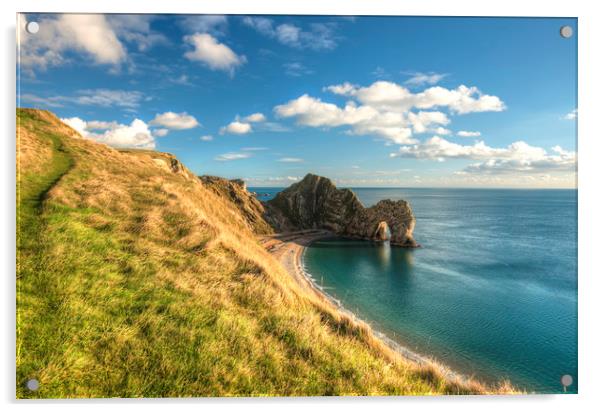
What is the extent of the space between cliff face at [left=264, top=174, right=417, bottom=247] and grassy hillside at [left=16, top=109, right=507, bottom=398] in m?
55.3

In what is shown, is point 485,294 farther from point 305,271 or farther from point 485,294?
point 305,271

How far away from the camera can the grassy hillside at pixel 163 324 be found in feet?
12.8

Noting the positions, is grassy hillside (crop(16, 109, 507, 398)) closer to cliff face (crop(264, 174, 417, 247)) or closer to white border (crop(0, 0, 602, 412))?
white border (crop(0, 0, 602, 412))

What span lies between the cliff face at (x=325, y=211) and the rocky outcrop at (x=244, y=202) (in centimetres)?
307

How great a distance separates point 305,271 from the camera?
117 ft

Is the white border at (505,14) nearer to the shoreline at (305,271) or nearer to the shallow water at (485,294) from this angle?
the shallow water at (485,294)

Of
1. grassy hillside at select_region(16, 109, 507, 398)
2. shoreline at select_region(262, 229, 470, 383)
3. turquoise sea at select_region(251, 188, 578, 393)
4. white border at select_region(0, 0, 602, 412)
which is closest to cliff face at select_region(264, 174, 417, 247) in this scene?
shoreline at select_region(262, 229, 470, 383)

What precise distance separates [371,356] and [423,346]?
14.1 meters

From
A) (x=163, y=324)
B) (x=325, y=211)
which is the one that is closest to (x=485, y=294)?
(x=163, y=324)

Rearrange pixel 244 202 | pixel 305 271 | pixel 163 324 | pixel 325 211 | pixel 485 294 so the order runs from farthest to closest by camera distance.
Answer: pixel 325 211 < pixel 244 202 < pixel 305 271 < pixel 485 294 < pixel 163 324

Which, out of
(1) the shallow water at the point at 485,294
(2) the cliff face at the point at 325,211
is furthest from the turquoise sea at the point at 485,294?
(2) the cliff face at the point at 325,211

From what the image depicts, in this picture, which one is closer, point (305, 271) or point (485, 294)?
point (485, 294)

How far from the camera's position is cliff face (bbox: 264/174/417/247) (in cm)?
6178
